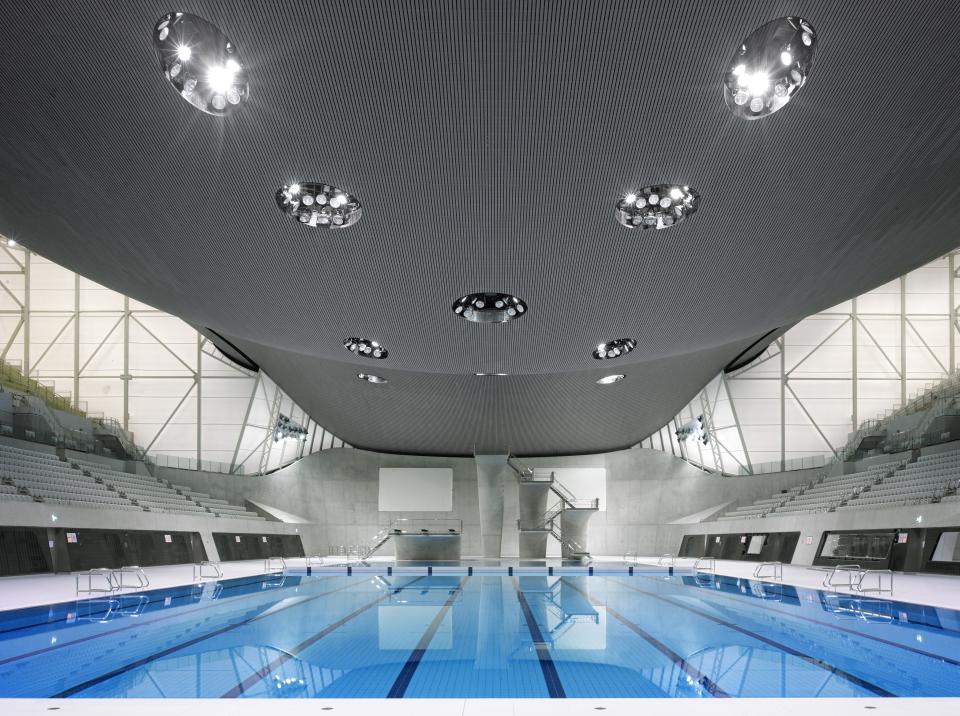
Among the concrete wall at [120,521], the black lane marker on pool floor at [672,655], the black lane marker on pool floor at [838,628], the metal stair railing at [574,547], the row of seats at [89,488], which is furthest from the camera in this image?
the metal stair railing at [574,547]

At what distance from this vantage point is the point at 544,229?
11766mm

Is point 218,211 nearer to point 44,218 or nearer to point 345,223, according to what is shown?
point 345,223

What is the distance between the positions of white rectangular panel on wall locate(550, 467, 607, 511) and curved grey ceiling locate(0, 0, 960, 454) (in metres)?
21.3

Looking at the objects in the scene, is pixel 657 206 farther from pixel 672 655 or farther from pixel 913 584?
pixel 913 584

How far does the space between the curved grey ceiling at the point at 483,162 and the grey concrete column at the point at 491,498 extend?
16.7m

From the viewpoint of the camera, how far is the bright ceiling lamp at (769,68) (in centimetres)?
728

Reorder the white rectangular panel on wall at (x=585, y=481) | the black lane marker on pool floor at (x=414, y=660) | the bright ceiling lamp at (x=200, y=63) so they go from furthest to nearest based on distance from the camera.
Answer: the white rectangular panel on wall at (x=585, y=481)
the bright ceiling lamp at (x=200, y=63)
the black lane marker on pool floor at (x=414, y=660)

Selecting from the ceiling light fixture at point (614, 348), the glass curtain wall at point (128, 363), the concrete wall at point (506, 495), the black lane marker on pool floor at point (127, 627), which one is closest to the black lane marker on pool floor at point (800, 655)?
→ the ceiling light fixture at point (614, 348)

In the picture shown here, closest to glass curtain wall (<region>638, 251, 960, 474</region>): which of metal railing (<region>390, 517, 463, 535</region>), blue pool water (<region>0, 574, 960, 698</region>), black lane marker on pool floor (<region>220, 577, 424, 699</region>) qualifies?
metal railing (<region>390, 517, 463, 535</region>)

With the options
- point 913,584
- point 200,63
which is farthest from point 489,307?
point 913,584

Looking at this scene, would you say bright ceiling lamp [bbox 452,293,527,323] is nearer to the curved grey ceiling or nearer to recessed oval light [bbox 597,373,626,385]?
the curved grey ceiling

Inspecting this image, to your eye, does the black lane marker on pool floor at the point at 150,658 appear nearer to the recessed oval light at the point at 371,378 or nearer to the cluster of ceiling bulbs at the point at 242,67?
the cluster of ceiling bulbs at the point at 242,67

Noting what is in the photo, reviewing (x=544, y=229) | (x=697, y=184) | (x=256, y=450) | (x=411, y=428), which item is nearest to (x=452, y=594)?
(x=544, y=229)

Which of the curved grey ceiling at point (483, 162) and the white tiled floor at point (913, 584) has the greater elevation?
the curved grey ceiling at point (483, 162)
